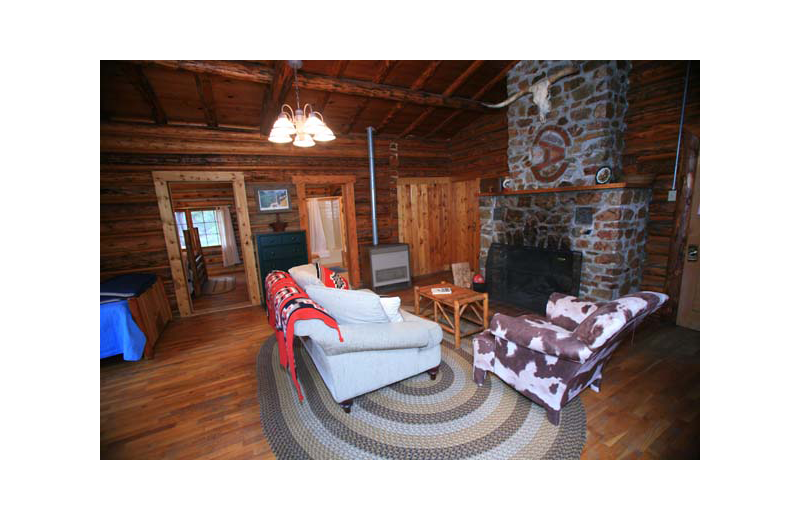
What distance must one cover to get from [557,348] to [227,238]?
7.58 meters

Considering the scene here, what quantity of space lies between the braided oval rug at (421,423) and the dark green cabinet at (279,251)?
216 cm

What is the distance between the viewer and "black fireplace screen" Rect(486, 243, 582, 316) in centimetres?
357

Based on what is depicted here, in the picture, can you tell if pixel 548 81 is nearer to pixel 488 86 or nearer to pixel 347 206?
pixel 488 86

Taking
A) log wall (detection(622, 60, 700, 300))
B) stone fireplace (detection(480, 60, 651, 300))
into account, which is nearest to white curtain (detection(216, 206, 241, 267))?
stone fireplace (detection(480, 60, 651, 300))

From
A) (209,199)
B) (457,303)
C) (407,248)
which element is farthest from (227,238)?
(457,303)

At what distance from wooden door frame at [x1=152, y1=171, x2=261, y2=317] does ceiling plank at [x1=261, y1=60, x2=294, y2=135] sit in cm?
92

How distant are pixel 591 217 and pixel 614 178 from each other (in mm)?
505

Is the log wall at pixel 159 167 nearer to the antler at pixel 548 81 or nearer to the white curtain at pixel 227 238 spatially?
the antler at pixel 548 81

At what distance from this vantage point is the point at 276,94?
2998mm

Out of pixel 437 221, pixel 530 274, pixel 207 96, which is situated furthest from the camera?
pixel 437 221

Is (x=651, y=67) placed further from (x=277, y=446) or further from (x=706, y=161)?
(x=277, y=446)

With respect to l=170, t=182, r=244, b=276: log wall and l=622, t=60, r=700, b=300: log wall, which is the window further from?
l=622, t=60, r=700, b=300: log wall

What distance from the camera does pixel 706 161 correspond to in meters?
0.86
